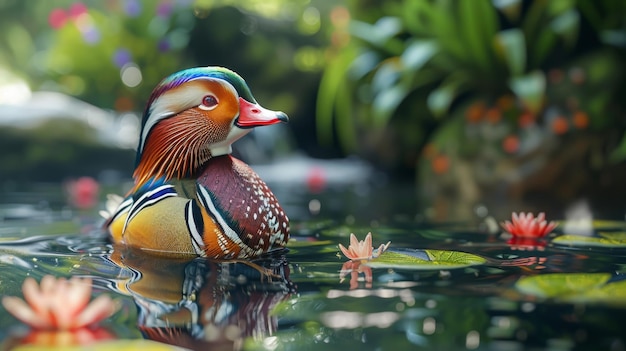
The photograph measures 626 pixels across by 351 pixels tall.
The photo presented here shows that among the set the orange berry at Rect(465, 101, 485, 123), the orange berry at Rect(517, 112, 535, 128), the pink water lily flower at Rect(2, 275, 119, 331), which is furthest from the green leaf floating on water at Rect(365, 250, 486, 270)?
the orange berry at Rect(465, 101, 485, 123)

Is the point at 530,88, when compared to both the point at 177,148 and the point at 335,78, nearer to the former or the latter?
the point at 335,78

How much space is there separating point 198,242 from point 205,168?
0.95 feet

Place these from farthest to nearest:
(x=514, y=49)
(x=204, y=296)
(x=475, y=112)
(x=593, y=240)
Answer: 1. (x=475, y=112)
2. (x=514, y=49)
3. (x=593, y=240)
4. (x=204, y=296)

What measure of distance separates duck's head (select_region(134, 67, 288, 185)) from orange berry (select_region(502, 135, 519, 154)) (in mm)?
3599

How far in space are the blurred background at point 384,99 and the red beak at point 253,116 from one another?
7.07ft

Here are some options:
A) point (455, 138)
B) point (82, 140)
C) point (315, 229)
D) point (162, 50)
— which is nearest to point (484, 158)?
point (455, 138)

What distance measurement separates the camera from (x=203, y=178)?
8.82ft

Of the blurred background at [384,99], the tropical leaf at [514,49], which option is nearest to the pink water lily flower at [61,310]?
the blurred background at [384,99]

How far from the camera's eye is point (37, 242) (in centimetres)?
323

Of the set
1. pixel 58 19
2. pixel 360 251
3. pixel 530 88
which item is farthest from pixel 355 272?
pixel 58 19

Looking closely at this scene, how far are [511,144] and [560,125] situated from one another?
1.30ft

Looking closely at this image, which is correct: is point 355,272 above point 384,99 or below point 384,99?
below

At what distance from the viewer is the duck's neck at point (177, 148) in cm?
267

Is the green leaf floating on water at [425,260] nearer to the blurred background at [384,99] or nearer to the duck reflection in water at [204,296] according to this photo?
the duck reflection in water at [204,296]
